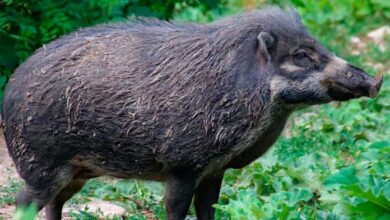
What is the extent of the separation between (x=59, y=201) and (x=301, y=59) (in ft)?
5.82

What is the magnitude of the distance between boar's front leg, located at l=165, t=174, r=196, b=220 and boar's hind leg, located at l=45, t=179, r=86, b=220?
0.74 m

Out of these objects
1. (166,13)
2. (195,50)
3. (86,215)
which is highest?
(166,13)

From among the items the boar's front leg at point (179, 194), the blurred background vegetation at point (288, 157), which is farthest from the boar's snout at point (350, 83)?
the boar's front leg at point (179, 194)

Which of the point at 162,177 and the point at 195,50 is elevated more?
the point at 195,50

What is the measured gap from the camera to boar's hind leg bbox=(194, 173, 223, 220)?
6.21 meters

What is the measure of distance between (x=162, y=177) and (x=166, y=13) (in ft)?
10.9

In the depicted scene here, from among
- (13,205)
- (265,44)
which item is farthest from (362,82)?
(13,205)

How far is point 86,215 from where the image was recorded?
21.4 ft

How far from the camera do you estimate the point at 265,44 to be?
572cm

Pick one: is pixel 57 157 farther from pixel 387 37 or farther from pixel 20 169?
pixel 387 37

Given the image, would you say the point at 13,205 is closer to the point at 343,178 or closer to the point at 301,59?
the point at 301,59

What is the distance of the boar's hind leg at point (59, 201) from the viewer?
636cm

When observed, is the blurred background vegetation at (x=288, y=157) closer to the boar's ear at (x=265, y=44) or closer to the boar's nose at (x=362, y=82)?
the boar's nose at (x=362, y=82)

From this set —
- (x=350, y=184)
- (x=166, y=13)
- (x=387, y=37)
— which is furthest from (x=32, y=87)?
(x=387, y=37)
